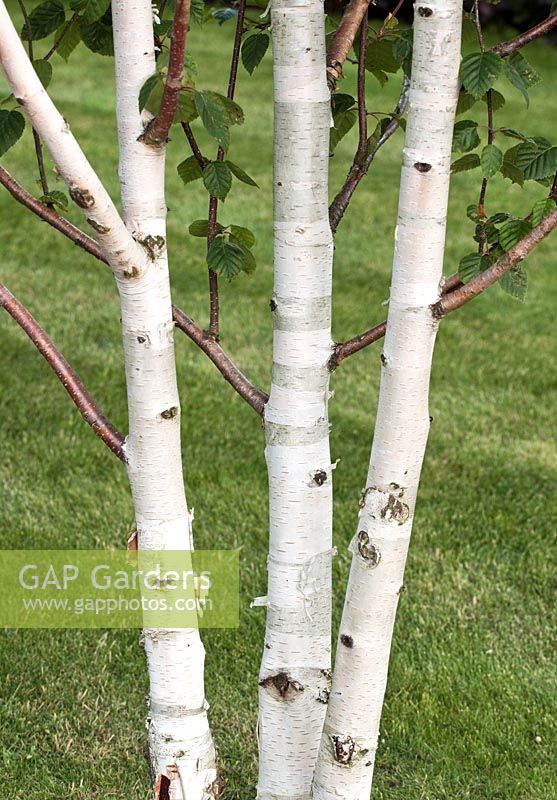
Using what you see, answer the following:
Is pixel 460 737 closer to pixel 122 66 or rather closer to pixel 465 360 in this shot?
pixel 122 66

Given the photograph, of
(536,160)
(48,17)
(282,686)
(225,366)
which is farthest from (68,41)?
(282,686)

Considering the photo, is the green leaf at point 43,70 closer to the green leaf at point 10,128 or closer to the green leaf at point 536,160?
the green leaf at point 10,128

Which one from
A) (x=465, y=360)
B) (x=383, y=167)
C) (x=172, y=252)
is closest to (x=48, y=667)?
(x=465, y=360)

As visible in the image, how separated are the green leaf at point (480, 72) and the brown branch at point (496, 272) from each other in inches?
8.9

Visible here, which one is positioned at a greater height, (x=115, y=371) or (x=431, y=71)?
(x=431, y=71)

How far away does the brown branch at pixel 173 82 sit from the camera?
141 centimetres

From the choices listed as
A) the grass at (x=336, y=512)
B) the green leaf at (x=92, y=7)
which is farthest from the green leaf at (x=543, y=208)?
→ the grass at (x=336, y=512)

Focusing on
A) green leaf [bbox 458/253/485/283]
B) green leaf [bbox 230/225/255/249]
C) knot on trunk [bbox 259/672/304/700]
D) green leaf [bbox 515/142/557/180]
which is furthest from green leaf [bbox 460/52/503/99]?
knot on trunk [bbox 259/672/304/700]

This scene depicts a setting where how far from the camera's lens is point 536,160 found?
69.1 inches

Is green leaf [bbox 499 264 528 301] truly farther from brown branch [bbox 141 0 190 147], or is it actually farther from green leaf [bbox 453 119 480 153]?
brown branch [bbox 141 0 190 147]

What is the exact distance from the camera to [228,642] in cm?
314

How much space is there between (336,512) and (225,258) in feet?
6.73

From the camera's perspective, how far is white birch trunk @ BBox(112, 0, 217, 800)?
64.4 inches

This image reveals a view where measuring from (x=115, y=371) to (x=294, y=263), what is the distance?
3.18 meters
